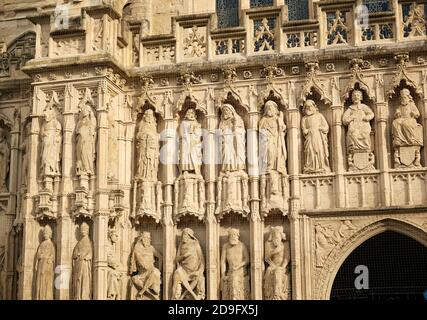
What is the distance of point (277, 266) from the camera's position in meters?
16.9

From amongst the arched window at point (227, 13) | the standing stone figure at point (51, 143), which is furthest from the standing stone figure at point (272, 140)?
the standing stone figure at point (51, 143)

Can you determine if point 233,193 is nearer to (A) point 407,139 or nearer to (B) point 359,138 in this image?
(B) point 359,138

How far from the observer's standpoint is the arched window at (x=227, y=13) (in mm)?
19281

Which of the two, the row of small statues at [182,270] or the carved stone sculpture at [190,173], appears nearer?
the row of small statues at [182,270]

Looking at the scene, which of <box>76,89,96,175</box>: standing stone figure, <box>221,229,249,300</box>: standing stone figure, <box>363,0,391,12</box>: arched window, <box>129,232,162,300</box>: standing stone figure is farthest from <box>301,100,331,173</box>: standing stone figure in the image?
<box>76,89,96,175</box>: standing stone figure

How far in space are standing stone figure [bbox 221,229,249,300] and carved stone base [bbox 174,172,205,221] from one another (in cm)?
73

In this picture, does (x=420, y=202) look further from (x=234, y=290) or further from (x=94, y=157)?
(x=94, y=157)

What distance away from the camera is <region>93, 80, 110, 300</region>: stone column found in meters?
16.7

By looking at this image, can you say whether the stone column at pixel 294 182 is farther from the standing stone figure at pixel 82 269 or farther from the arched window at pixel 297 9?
the standing stone figure at pixel 82 269

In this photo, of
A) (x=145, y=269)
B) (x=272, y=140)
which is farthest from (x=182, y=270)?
(x=272, y=140)

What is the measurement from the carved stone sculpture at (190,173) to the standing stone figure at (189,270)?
18.2 inches

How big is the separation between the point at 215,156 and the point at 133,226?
1961 millimetres

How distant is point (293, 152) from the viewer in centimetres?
1738

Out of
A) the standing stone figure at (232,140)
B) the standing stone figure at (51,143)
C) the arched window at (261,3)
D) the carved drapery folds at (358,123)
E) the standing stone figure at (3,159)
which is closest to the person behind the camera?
the carved drapery folds at (358,123)
